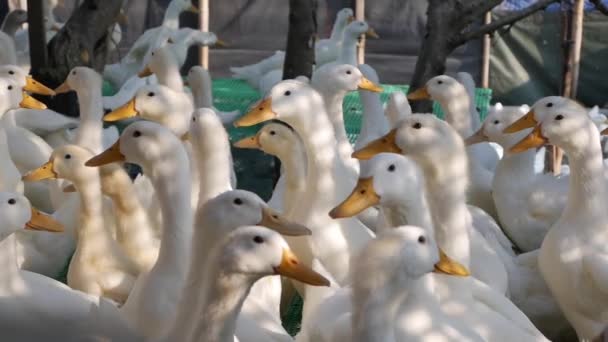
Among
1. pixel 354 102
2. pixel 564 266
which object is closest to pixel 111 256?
pixel 564 266

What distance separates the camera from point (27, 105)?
4.64 m

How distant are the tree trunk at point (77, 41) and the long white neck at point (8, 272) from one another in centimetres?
260

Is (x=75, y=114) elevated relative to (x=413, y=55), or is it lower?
elevated

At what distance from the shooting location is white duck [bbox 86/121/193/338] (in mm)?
3113

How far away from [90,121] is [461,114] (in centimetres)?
179

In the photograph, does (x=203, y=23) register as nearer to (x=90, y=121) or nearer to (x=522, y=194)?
(x=90, y=121)

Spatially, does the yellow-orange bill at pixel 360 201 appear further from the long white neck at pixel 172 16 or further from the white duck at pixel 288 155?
the long white neck at pixel 172 16

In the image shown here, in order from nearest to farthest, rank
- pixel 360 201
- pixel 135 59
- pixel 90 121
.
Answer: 1. pixel 360 201
2. pixel 90 121
3. pixel 135 59

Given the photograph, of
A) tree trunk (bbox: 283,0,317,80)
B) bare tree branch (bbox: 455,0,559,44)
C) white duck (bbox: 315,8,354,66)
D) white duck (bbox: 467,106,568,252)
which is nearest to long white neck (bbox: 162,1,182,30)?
white duck (bbox: 315,8,354,66)

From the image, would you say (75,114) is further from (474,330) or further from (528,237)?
(474,330)

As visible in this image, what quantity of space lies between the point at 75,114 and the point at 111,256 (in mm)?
2381

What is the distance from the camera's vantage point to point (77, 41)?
563 cm

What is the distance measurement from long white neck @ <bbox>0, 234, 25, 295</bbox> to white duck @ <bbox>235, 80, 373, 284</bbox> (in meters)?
1.00

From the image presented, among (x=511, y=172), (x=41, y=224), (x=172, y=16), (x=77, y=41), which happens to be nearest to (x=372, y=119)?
(x=511, y=172)
